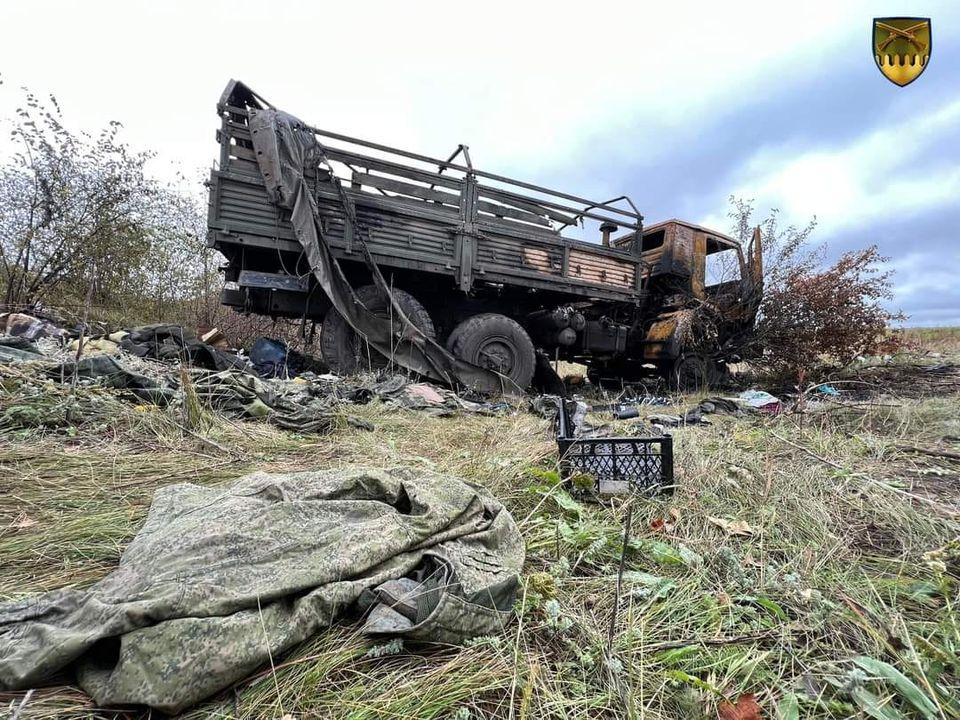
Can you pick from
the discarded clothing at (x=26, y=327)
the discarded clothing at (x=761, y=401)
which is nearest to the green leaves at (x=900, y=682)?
the discarded clothing at (x=761, y=401)

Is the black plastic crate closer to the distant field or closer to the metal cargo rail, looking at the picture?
the metal cargo rail

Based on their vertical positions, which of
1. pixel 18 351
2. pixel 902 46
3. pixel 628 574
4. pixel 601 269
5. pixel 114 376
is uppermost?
pixel 902 46

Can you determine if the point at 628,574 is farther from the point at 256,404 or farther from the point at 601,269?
the point at 601,269

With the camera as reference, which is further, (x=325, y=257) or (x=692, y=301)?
(x=692, y=301)

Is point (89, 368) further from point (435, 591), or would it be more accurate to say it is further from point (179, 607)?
point (435, 591)

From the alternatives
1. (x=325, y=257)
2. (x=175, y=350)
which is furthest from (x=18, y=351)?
(x=325, y=257)

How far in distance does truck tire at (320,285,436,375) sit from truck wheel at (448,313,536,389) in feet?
1.57

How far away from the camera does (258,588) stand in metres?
0.89

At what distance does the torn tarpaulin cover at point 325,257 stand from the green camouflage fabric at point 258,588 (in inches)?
135

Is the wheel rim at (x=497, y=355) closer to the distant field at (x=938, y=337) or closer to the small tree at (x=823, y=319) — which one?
the small tree at (x=823, y=319)

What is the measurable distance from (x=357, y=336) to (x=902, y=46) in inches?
225

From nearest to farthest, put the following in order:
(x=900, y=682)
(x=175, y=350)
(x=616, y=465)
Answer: (x=900, y=682)
(x=616, y=465)
(x=175, y=350)

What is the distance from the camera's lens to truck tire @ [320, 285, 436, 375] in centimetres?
483

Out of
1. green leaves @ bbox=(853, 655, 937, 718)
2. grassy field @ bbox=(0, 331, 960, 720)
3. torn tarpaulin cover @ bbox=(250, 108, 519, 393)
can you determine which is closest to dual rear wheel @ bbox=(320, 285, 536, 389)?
torn tarpaulin cover @ bbox=(250, 108, 519, 393)
